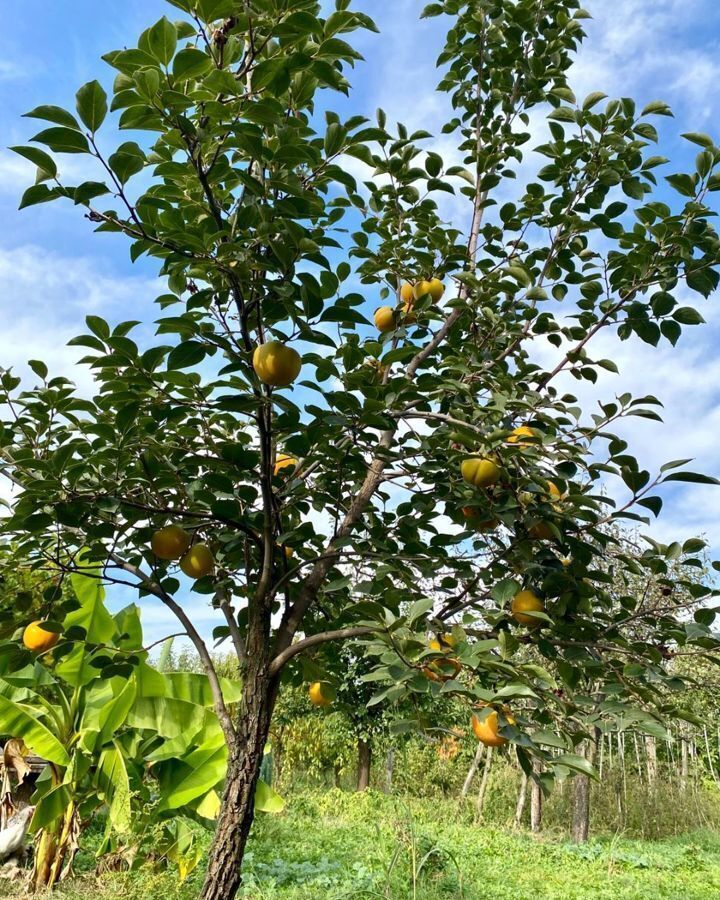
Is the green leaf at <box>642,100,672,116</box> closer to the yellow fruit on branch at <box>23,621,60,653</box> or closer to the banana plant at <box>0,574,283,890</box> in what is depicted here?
the yellow fruit on branch at <box>23,621,60,653</box>

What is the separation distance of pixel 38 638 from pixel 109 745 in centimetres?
272

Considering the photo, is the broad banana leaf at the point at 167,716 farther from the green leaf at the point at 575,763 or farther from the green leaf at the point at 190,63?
the green leaf at the point at 190,63

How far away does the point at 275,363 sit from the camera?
1.41m

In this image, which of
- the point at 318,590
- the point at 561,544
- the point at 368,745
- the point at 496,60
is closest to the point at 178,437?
the point at 318,590

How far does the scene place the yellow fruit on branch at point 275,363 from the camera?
1.41 meters

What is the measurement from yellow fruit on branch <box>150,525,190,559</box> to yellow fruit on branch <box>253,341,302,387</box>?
2.02 ft

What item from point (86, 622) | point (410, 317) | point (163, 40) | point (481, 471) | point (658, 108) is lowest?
point (86, 622)

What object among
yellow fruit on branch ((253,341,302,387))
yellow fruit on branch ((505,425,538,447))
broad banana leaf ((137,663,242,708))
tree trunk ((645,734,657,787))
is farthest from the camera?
tree trunk ((645,734,657,787))

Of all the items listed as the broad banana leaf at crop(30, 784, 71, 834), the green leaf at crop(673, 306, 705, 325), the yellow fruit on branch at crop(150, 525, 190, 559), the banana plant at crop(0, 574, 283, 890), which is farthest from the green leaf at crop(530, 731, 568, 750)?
the broad banana leaf at crop(30, 784, 71, 834)

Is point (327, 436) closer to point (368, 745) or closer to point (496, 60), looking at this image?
point (496, 60)

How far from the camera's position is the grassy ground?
12.1 feet

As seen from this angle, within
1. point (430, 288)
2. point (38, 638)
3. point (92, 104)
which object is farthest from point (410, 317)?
point (38, 638)

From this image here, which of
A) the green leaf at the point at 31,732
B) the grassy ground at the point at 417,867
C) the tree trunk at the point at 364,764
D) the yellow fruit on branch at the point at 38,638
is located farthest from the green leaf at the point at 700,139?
the tree trunk at the point at 364,764

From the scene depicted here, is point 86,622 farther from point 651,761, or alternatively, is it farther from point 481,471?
point 651,761
